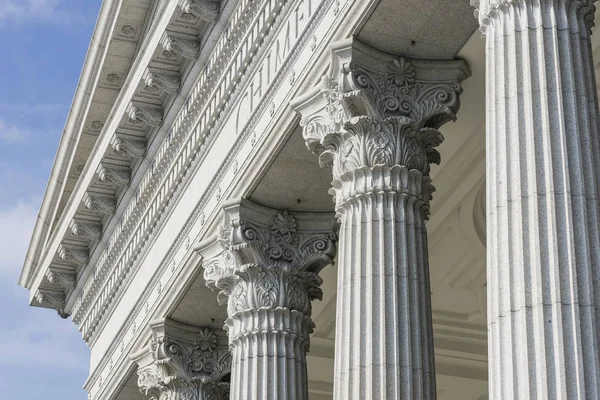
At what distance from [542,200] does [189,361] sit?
1872cm

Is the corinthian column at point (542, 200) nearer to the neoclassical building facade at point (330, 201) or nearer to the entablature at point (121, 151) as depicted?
the neoclassical building facade at point (330, 201)

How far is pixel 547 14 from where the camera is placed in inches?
784

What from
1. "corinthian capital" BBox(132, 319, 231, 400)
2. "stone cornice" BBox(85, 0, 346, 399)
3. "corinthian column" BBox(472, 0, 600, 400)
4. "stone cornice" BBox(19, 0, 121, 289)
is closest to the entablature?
"stone cornice" BBox(19, 0, 121, 289)

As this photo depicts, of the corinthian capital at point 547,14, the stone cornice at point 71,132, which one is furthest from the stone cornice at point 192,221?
the corinthian capital at point 547,14

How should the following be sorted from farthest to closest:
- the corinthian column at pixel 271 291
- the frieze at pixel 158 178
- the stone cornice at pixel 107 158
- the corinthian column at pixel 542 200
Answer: the stone cornice at pixel 107 158 → the frieze at pixel 158 178 → the corinthian column at pixel 271 291 → the corinthian column at pixel 542 200

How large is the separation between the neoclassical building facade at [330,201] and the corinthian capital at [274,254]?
0.05 metres

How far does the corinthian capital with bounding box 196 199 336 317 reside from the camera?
3047cm

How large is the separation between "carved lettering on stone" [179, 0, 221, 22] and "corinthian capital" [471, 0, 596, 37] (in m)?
14.4

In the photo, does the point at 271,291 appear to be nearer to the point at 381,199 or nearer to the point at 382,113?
the point at 381,199

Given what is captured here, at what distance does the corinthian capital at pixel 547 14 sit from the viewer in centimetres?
1991

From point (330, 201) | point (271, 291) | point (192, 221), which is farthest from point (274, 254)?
point (192, 221)

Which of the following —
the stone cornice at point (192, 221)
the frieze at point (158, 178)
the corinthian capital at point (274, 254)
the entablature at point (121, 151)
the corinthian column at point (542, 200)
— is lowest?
the corinthian column at point (542, 200)

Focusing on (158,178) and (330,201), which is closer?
(330,201)

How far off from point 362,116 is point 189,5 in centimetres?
942
